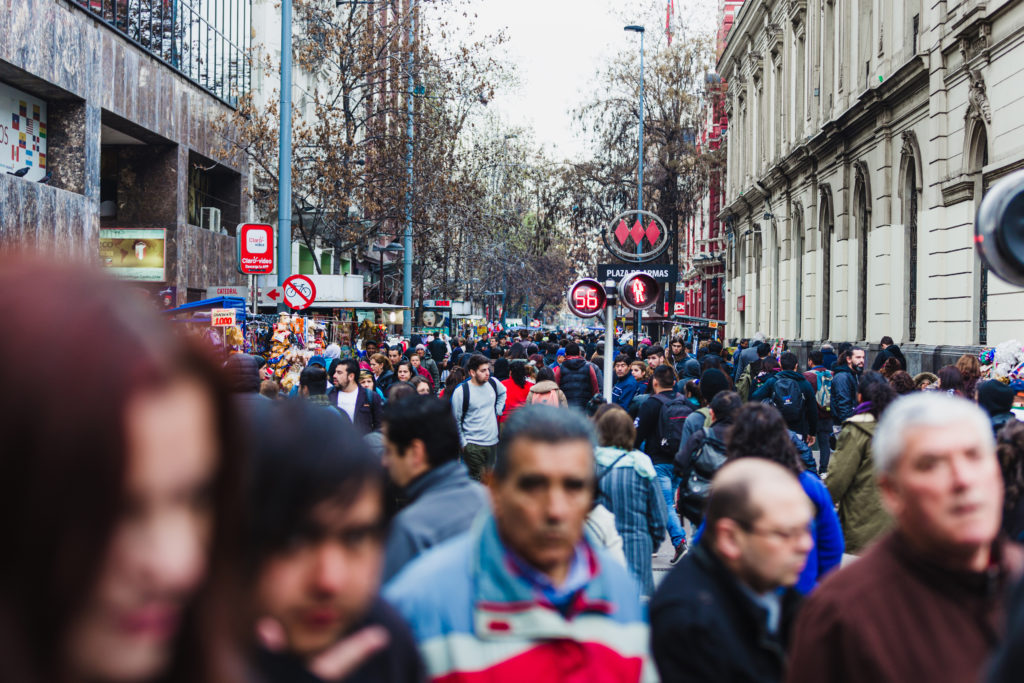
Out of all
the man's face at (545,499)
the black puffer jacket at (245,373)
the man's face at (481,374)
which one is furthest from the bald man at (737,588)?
the man's face at (481,374)

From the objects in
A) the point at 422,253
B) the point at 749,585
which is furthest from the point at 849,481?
the point at 422,253

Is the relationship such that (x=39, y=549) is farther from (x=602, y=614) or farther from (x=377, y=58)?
(x=377, y=58)

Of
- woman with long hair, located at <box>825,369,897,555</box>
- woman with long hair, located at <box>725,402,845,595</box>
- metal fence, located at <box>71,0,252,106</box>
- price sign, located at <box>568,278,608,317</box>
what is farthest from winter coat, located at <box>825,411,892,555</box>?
metal fence, located at <box>71,0,252,106</box>

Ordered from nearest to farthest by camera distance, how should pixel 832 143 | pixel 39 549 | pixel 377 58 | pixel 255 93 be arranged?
pixel 39 549 → pixel 377 58 → pixel 832 143 → pixel 255 93

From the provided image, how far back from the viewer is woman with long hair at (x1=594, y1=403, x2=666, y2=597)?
6434 millimetres

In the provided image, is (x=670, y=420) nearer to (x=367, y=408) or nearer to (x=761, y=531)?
(x=367, y=408)

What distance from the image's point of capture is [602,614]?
272 centimetres

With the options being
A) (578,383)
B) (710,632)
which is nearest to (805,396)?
(578,383)

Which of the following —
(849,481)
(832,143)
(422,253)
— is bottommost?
(849,481)

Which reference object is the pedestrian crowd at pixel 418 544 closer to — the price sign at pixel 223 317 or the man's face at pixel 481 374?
the man's face at pixel 481 374

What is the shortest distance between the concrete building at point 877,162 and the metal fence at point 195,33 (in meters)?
18.2

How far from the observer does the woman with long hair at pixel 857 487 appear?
22.8 ft

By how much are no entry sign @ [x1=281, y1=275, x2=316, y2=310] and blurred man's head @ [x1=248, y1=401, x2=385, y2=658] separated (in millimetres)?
16142

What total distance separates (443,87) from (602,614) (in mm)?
28481
